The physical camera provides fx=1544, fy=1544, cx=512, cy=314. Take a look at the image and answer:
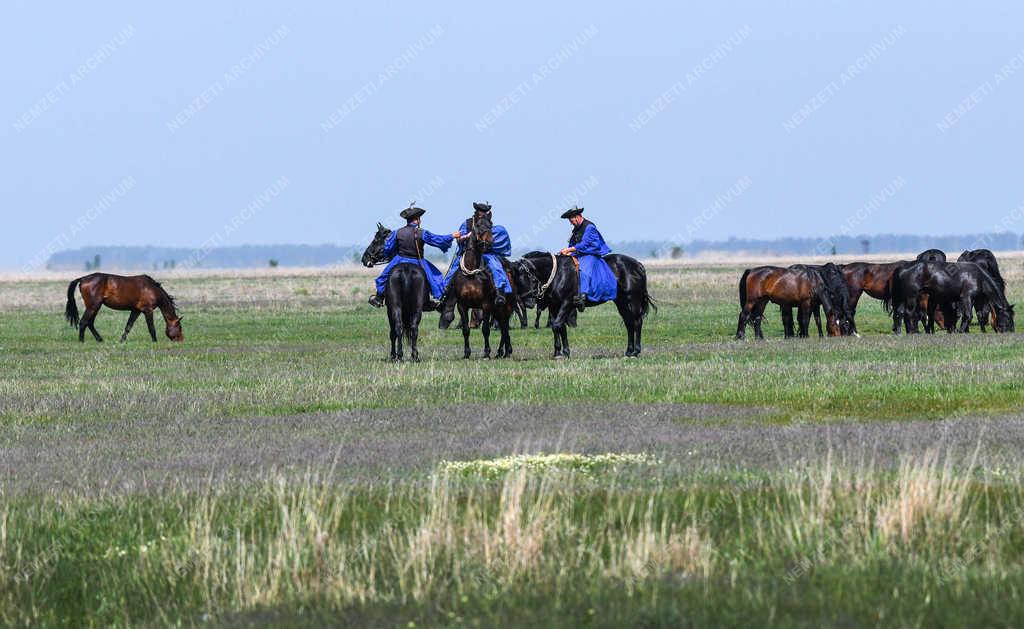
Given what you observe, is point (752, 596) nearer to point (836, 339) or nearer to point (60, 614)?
point (60, 614)

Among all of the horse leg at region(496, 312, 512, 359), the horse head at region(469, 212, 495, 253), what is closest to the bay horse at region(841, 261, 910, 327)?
the horse leg at region(496, 312, 512, 359)

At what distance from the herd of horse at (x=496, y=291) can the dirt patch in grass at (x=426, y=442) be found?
6563 mm

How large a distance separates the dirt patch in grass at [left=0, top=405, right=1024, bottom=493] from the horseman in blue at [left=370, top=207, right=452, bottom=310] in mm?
6937

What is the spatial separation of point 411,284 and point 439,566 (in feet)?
49.8

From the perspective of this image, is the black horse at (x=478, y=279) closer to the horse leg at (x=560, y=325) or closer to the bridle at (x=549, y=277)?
the bridle at (x=549, y=277)

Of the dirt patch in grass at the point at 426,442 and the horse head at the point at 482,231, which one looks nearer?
the dirt patch in grass at the point at 426,442

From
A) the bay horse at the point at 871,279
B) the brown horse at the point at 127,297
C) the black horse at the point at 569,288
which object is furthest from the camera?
the bay horse at the point at 871,279

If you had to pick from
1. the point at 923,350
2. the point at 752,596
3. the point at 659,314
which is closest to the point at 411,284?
the point at 923,350

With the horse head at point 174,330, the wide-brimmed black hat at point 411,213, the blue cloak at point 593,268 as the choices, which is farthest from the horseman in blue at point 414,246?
the horse head at point 174,330

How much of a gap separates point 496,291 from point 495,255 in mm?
570

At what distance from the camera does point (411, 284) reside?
24.2 metres

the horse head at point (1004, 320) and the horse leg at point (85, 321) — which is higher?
the horse leg at point (85, 321)

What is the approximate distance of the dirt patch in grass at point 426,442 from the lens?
1279cm

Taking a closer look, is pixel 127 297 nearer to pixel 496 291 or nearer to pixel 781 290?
pixel 496 291
